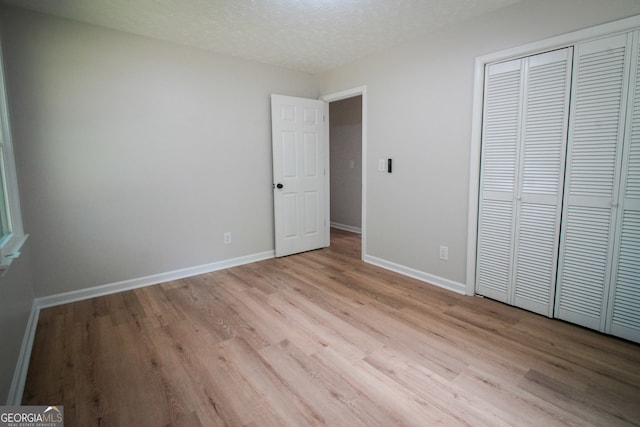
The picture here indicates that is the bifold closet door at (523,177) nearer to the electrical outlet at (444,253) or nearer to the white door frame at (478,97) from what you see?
the white door frame at (478,97)

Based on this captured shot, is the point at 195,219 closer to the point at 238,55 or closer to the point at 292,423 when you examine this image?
the point at 238,55

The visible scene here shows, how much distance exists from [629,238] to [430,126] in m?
1.74

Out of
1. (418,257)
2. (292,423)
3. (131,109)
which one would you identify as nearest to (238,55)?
(131,109)

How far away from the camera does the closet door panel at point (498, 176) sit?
258cm

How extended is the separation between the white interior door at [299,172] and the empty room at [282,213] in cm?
6

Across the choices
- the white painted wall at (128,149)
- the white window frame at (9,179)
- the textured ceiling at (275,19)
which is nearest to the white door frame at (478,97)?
the textured ceiling at (275,19)

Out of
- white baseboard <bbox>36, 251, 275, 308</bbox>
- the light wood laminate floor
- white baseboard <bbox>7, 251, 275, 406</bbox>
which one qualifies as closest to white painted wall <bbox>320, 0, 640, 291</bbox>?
the light wood laminate floor

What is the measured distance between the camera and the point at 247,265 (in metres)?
3.92

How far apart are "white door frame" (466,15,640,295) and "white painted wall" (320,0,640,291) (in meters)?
0.05

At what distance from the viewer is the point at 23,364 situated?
6.22 feet

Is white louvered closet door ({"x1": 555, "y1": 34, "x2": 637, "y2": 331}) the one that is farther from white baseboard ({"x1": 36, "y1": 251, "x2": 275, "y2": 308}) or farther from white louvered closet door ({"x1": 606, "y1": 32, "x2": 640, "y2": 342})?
white baseboard ({"x1": 36, "y1": 251, "x2": 275, "y2": 308})

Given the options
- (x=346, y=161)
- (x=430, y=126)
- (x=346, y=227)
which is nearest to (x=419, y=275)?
(x=430, y=126)

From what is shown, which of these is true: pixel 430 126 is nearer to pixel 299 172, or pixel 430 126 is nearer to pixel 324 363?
pixel 299 172

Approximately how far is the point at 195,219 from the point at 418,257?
2478mm
